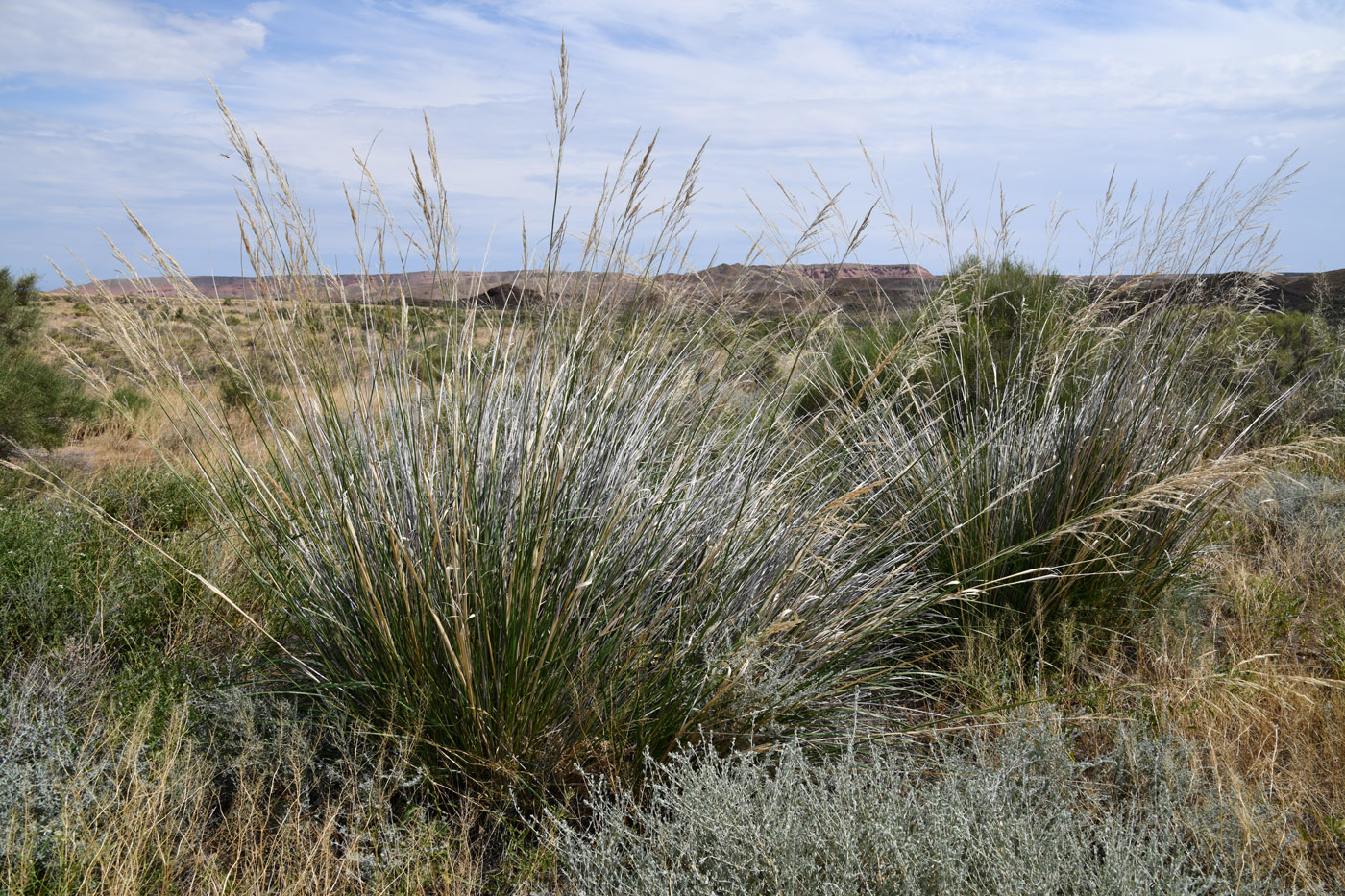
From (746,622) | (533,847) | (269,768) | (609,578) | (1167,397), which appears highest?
(1167,397)

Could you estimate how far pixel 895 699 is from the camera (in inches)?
98.4

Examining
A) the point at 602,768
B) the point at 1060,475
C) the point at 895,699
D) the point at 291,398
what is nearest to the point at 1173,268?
the point at 1060,475

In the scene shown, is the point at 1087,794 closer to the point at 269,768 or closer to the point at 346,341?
the point at 269,768

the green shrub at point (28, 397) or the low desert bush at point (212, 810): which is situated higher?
the green shrub at point (28, 397)

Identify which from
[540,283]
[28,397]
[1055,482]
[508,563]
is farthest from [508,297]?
[28,397]

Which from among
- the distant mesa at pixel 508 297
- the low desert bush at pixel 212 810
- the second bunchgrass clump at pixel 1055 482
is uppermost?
the distant mesa at pixel 508 297

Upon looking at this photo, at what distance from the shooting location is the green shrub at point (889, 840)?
1.42 m

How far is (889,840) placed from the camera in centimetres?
145

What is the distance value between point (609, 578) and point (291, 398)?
0.92m

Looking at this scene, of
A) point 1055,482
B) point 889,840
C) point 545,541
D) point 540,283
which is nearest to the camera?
point 889,840

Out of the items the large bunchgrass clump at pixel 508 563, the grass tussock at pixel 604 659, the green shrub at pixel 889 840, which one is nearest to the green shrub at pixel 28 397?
the grass tussock at pixel 604 659

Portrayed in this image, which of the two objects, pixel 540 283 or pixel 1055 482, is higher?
pixel 540 283

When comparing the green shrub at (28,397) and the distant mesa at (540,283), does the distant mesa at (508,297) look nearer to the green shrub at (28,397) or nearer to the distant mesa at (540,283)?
the distant mesa at (540,283)

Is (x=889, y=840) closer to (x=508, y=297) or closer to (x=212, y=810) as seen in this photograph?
(x=212, y=810)
